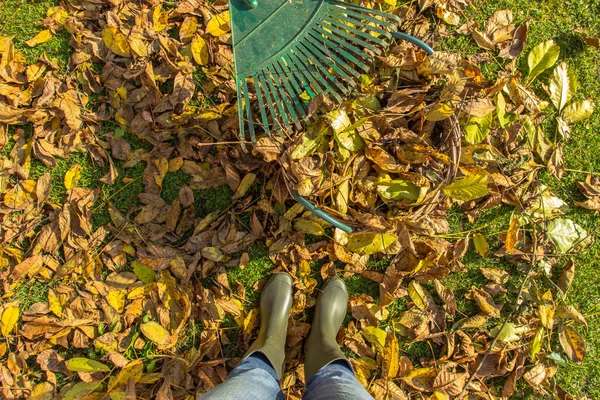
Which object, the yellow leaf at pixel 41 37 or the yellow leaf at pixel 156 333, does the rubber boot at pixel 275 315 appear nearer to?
the yellow leaf at pixel 156 333

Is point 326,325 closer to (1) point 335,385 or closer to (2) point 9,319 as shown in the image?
(1) point 335,385

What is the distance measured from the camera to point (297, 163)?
165cm

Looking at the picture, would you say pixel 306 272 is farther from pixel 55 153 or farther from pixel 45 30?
pixel 45 30

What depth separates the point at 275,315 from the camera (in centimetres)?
183

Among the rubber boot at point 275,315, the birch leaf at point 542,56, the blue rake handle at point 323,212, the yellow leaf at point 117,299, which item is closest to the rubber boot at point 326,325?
the rubber boot at point 275,315

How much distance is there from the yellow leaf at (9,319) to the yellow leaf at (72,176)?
587mm

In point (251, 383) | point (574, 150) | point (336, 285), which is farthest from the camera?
point (574, 150)

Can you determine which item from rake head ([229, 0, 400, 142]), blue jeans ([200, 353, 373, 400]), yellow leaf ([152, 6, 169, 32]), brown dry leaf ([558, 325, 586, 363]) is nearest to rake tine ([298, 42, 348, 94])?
rake head ([229, 0, 400, 142])

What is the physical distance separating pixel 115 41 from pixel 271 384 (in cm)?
159

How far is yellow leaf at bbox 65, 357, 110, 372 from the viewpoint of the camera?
74.0 inches

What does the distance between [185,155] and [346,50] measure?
82 centimetres

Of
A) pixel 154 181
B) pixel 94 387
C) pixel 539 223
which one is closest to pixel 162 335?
pixel 94 387

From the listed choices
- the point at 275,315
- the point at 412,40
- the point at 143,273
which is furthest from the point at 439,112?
the point at 143,273

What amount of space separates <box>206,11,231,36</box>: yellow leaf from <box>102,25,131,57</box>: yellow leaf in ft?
1.23
